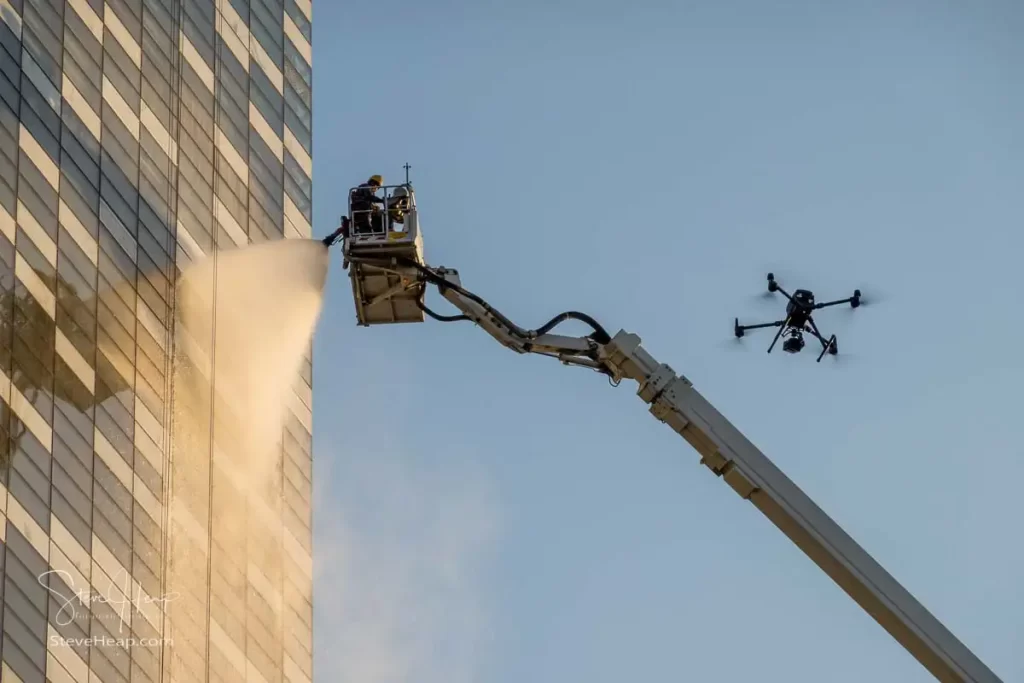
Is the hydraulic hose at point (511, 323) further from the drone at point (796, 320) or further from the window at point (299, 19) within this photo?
the window at point (299, 19)

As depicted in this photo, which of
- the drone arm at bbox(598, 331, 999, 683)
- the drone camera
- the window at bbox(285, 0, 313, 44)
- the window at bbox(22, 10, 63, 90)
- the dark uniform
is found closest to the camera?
the drone arm at bbox(598, 331, 999, 683)

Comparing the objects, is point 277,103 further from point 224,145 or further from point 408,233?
point 408,233

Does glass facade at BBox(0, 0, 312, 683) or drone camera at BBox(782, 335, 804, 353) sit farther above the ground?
glass facade at BBox(0, 0, 312, 683)
